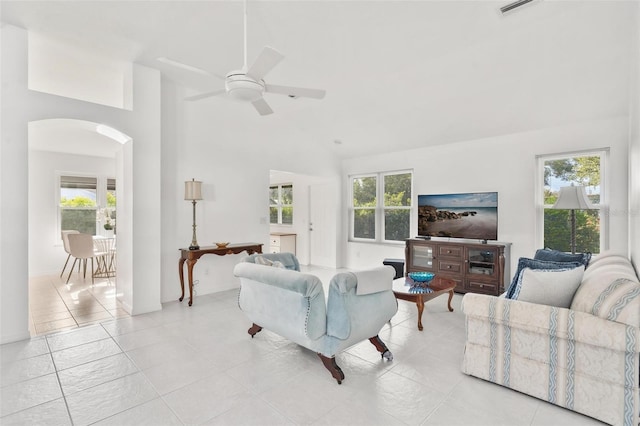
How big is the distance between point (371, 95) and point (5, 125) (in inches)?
164

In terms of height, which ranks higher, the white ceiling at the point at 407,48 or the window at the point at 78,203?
the white ceiling at the point at 407,48

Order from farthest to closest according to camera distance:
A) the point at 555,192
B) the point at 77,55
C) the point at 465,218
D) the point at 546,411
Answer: the point at 465,218
the point at 555,192
the point at 77,55
the point at 546,411

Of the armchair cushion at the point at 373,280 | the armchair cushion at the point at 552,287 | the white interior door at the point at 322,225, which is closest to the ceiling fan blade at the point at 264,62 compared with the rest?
the armchair cushion at the point at 373,280

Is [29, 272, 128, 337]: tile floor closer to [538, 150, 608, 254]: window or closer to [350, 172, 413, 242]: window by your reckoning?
[350, 172, 413, 242]: window

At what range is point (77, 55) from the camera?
3555 mm

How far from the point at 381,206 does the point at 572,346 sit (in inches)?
186

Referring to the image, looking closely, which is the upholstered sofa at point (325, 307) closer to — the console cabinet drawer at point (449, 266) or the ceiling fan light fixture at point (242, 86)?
the ceiling fan light fixture at point (242, 86)

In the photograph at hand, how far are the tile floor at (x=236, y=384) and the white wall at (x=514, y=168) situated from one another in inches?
96.1

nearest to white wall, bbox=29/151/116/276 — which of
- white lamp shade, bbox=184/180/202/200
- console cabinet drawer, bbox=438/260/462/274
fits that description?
white lamp shade, bbox=184/180/202/200

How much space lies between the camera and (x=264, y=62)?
2.12 m

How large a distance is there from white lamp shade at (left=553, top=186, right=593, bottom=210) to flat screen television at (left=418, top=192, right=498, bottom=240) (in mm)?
1062

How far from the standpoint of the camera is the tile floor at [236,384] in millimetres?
1939

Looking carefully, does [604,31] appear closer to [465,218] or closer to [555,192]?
[555,192]

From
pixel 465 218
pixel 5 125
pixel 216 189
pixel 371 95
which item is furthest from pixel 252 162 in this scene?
pixel 465 218
